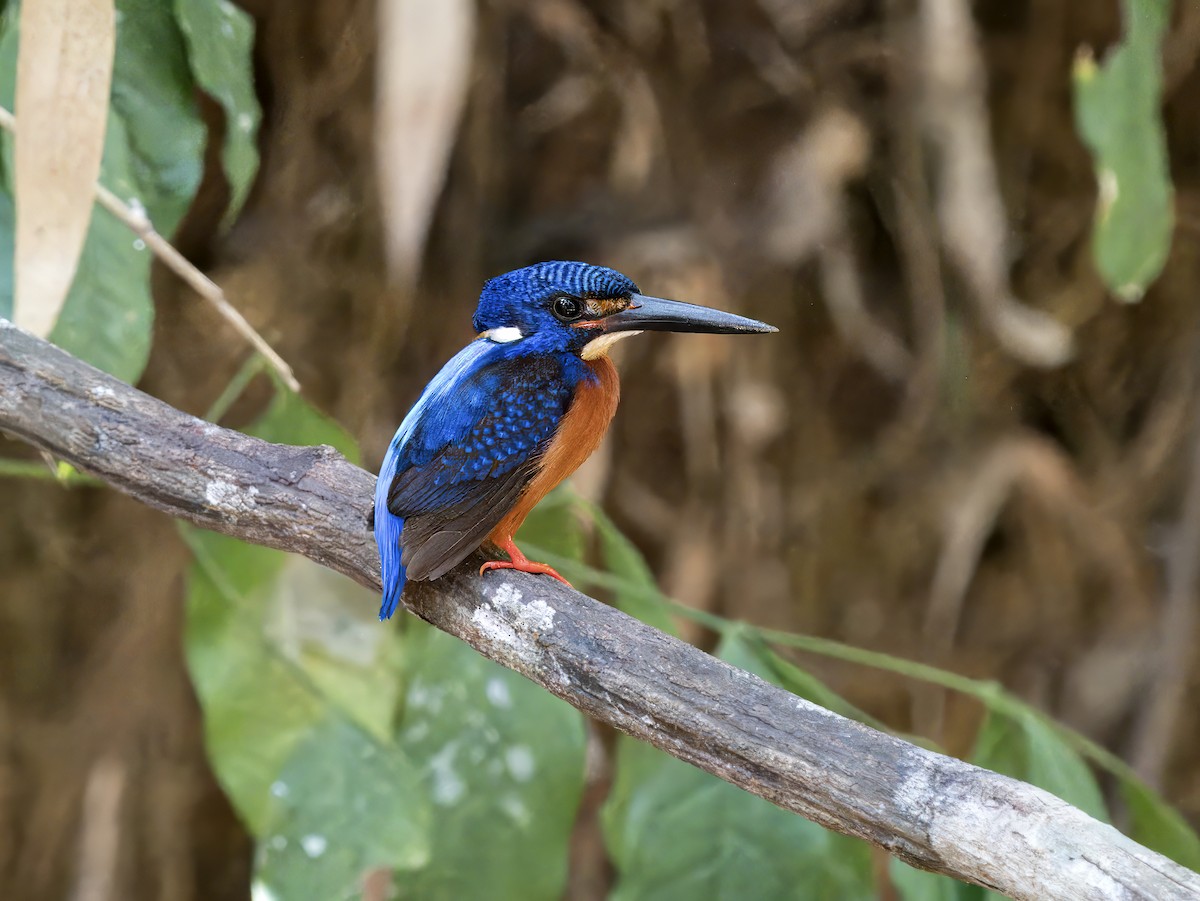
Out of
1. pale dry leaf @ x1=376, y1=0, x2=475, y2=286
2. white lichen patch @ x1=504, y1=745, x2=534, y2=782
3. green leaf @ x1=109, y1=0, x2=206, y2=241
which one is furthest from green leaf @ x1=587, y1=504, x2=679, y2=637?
green leaf @ x1=109, y1=0, x2=206, y2=241

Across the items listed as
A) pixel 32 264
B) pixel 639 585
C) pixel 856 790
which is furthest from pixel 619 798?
pixel 32 264

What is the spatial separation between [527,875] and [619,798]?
5.9 inches

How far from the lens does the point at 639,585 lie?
1605 mm

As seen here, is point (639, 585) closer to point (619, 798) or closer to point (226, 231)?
point (619, 798)

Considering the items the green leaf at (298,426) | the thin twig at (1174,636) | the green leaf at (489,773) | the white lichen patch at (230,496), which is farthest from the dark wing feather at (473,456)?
the thin twig at (1174,636)

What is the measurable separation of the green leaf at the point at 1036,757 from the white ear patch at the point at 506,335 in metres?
0.71

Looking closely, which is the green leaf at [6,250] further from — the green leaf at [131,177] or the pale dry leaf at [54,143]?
the pale dry leaf at [54,143]

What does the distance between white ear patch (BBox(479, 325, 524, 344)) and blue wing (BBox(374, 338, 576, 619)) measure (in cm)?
5

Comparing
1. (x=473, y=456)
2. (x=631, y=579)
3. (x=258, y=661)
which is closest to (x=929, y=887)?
(x=631, y=579)

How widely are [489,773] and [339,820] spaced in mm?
220

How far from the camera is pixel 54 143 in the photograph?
124 centimetres

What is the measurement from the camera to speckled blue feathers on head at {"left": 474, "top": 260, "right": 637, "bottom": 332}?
137cm

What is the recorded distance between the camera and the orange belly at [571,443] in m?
1.31

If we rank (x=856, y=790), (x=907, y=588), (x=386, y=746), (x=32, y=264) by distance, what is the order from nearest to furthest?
(x=856, y=790) < (x=32, y=264) < (x=386, y=746) < (x=907, y=588)
